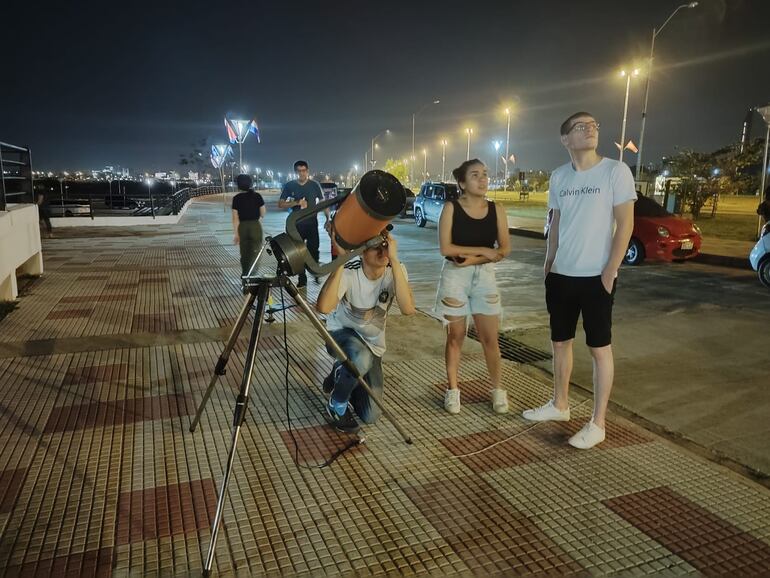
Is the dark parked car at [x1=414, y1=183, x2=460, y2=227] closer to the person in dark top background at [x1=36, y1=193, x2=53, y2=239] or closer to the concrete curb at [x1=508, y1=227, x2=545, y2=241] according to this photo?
the concrete curb at [x1=508, y1=227, x2=545, y2=241]

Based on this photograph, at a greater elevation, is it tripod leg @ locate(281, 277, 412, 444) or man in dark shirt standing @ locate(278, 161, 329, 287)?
man in dark shirt standing @ locate(278, 161, 329, 287)

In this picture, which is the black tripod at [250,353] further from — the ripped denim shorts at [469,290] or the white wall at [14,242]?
the white wall at [14,242]

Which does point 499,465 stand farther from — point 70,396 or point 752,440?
point 70,396

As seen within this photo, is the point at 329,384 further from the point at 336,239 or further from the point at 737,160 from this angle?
the point at 737,160

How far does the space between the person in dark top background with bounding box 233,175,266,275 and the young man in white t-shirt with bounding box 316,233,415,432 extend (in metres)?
4.63

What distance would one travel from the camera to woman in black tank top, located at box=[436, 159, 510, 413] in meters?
4.04

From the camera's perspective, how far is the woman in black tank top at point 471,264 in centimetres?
404

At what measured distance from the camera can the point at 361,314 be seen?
3809 mm

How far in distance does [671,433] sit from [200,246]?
502 inches

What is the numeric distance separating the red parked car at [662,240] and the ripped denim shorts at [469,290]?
8668mm

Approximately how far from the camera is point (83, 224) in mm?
20422

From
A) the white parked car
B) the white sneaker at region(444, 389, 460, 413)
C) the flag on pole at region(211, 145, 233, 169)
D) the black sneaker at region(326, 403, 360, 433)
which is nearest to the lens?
the black sneaker at region(326, 403, 360, 433)

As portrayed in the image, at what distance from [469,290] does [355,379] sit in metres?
1.13

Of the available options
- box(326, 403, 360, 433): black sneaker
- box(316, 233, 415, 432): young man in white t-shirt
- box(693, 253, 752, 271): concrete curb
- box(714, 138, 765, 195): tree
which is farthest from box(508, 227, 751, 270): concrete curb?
box(714, 138, 765, 195): tree
